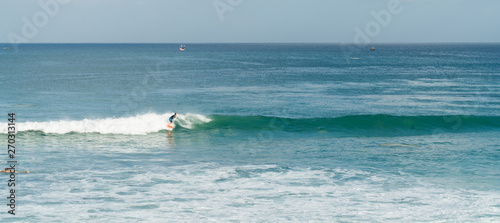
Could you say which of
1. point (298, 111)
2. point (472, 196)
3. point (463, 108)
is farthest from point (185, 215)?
point (463, 108)

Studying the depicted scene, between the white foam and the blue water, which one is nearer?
the blue water

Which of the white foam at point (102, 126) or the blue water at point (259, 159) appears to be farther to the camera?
the white foam at point (102, 126)

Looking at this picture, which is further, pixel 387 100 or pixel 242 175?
pixel 387 100

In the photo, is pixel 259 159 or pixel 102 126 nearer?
pixel 259 159

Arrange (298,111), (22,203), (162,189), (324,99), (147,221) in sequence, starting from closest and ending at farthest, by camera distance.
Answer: (147,221)
(22,203)
(162,189)
(298,111)
(324,99)

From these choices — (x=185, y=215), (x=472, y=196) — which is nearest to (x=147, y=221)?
(x=185, y=215)

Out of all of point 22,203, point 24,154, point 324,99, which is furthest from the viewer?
point 324,99

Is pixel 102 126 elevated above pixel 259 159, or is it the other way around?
pixel 102 126

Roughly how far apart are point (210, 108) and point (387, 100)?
16.6 m

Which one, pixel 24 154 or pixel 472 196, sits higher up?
pixel 24 154

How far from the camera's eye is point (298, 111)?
3809 centimetres

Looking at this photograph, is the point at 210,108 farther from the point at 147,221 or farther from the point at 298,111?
the point at 147,221

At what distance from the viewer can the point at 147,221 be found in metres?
14.2

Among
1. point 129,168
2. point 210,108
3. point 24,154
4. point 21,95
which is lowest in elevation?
point 129,168
